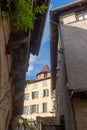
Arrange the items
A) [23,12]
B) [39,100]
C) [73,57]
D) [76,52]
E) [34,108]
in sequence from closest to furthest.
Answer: [23,12] < [73,57] < [76,52] < [34,108] < [39,100]

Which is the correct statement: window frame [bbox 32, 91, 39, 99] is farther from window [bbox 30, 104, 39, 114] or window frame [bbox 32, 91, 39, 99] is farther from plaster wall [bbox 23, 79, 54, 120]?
window [bbox 30, 104, 39, 114]

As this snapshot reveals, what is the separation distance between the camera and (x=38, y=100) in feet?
165

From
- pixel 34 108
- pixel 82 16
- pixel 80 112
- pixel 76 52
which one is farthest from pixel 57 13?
pixel 34 108

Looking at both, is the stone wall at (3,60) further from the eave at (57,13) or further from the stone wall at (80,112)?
the eave at (57,13)

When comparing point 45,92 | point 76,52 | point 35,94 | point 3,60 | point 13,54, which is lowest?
point 3,60

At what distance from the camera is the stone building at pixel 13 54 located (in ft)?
18.8

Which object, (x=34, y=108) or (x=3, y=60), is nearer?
(x=3, y=60)

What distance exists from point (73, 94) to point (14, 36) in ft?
8.84

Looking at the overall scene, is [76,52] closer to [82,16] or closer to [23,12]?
[82,16]

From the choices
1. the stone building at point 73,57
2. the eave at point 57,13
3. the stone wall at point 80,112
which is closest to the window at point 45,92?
the stone building at point 73,57

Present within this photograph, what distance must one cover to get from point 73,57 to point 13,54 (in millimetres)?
2786

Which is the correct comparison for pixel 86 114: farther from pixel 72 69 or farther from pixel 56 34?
pixel 56 34

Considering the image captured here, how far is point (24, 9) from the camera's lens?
3297mm

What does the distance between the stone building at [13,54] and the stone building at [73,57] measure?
5.20 feet
